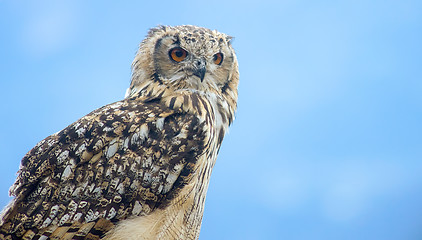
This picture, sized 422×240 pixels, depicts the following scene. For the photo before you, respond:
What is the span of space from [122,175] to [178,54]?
68cm

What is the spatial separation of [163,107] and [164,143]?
0.76ft

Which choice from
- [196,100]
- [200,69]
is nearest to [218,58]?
[200,69]

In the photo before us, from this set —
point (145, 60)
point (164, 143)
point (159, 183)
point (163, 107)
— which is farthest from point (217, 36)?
point (159, 183)

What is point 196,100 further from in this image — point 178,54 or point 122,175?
point 122,175

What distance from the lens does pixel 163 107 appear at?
2047 mm

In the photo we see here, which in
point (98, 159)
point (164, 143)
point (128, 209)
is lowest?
point (128, 209)

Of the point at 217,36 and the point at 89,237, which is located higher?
the point at 217,36

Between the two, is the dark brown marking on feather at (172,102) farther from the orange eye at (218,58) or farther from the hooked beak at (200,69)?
the orange eye at (218,58)

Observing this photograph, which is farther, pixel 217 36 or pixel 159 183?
pixel 217 36

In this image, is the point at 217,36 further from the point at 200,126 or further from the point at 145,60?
the point at 200,126

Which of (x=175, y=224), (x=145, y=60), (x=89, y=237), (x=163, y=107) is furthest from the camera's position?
(x=145, y=60)

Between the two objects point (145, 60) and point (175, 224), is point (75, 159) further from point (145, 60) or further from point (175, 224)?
point (145, 60)

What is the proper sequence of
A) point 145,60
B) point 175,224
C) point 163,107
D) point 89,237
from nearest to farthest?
point 89,237 < point 175,224 < point 163,107 < point 145,60

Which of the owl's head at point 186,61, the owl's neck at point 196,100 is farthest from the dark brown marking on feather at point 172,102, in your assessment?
the owl's head at point 186,61
